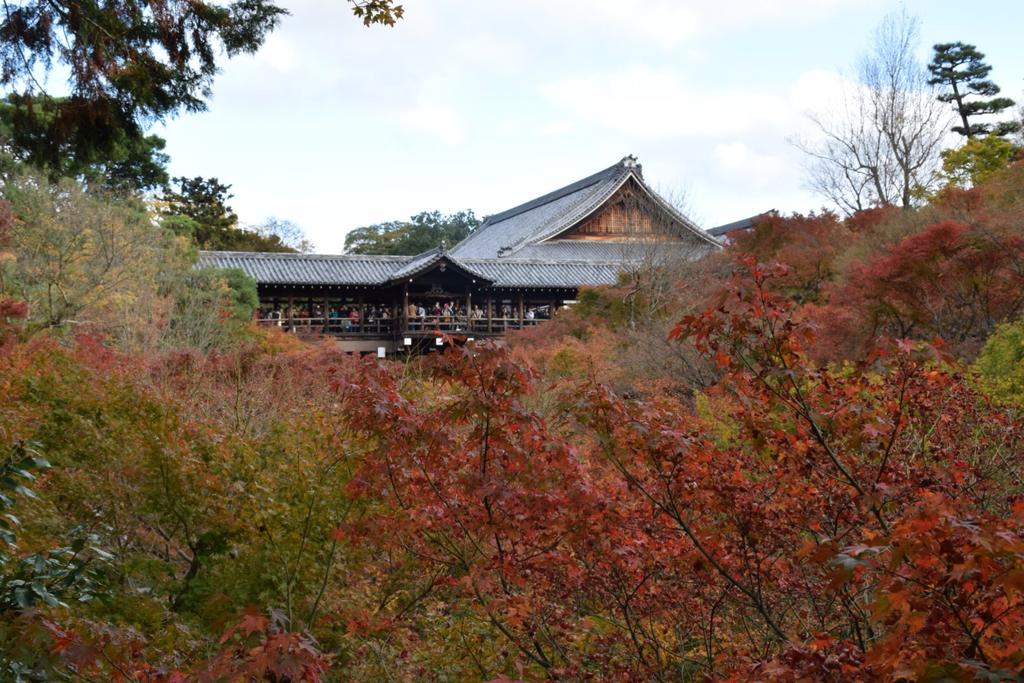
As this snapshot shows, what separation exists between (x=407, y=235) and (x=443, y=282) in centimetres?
3041

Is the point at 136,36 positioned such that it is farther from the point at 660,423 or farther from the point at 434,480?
the point at 660,423

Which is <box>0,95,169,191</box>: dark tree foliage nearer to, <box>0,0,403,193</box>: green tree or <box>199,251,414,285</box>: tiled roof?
<box>0,0,403,193</box>: green tree

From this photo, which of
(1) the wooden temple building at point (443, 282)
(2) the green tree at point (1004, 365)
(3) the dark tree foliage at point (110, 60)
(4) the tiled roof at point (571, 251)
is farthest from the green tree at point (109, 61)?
(4) the tiled roof at point (571, 251)

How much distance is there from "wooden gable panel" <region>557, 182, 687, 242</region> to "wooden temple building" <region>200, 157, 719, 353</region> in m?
0.07

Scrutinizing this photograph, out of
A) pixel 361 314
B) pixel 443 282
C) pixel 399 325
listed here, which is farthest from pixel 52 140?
pixel 361 314

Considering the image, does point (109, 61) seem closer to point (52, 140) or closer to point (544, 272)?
point (52, 140)

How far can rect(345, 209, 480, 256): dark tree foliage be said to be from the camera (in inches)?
2376

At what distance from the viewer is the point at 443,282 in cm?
3147

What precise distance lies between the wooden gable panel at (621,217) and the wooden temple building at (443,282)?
71 millimetres

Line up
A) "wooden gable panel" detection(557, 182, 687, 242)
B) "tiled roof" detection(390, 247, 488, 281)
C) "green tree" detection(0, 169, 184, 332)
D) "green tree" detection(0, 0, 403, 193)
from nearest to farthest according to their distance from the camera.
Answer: "green tree" detection(0, 0, 403, 193) → "green tree" detection(0, 169, 184, 332) → "tiled roof" detection(390, 247, 488, 281) → "wooden gable panel" detection(557, 182, 687, 242)

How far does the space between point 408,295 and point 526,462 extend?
89.6 feet

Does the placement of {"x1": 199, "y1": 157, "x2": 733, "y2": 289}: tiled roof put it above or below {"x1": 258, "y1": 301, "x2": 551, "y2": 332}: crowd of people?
above

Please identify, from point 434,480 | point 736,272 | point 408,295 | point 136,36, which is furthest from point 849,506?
point 408,295

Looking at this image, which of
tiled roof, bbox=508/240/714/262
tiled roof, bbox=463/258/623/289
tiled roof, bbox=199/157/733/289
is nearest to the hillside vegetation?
tiled roof, bbox=199/157/733/289
